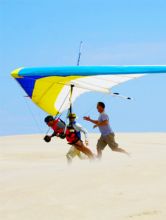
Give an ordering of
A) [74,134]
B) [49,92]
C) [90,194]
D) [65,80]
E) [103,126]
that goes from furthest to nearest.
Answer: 1. [49,92]
2. [65,80]
3. [103,126]
4. [74,134]
5. [90,194]

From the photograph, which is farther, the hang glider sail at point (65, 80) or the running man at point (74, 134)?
the hang glider sail at point (65, 80)

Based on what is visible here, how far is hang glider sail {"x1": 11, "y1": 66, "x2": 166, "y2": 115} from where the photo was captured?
1199cm

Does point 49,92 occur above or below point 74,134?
above

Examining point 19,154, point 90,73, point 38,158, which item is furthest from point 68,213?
point 19,154

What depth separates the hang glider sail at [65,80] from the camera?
11992 millimetres

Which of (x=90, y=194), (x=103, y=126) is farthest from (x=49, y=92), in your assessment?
(x=90, y=194)

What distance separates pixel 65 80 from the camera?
12539 mm

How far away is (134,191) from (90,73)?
218 inches

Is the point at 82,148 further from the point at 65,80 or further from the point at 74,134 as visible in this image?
the point at 65,80

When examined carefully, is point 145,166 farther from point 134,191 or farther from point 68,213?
point 68,213

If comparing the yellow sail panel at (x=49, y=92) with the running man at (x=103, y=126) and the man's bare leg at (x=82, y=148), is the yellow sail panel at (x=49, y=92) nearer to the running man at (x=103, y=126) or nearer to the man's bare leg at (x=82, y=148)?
the running man at (x=103, y=126)

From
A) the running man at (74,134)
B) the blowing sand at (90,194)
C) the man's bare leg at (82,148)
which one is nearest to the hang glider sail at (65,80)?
the running man at (74,134)

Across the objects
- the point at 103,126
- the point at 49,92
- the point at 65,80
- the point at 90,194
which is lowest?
the point at 103,126

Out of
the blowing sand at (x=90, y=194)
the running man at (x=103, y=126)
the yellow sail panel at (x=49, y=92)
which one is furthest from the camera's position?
the yellow sail panel at (x=49, y=92)
